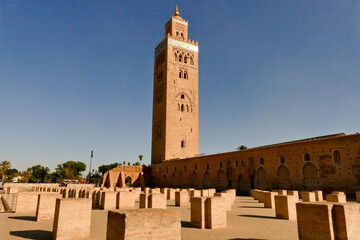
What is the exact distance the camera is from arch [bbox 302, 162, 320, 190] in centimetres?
1672

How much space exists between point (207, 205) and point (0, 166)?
59.4 meters

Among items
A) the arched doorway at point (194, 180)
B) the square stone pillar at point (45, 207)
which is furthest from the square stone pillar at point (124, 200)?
the arched doorway at point (194, 180)

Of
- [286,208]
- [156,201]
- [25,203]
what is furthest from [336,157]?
[25,203]

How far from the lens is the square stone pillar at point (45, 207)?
7.86 m

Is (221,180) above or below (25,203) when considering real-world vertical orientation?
above

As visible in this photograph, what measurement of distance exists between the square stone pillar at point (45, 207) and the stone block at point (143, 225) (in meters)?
4.97

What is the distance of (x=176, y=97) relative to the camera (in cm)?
3662

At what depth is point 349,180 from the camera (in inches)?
592

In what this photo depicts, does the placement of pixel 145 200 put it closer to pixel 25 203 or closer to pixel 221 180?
pixel 25 203

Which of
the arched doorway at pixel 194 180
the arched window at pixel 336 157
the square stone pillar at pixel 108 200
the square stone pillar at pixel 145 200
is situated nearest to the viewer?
the square stone pillar at pixel 145 200

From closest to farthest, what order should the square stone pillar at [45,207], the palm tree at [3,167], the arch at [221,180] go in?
1. the square stone pillar at [45,207]
2. the arch at [221,180]
3. the palm tree at [3,167]

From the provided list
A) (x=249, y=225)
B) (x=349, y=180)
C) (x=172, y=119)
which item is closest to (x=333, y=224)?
(x=249, y=225)

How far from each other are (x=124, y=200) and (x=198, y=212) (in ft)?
17.8

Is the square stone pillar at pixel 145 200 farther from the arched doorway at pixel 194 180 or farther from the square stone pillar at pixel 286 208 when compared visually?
the arched doorway at pixel 194 180
